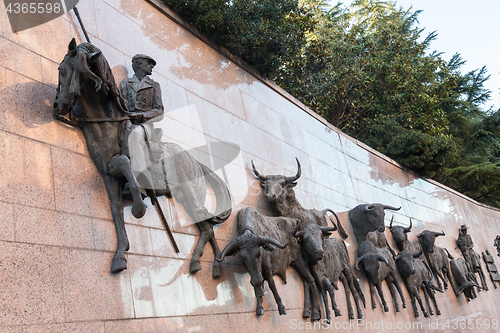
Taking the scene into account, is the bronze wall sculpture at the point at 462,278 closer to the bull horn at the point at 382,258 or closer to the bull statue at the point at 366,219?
the bull statue at the point at 366,219

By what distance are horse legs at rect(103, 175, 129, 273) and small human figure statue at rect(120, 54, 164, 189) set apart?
248mm

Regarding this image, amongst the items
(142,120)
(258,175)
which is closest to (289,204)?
(258,175)

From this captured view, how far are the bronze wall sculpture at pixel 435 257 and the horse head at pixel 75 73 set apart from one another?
1108 centimetres

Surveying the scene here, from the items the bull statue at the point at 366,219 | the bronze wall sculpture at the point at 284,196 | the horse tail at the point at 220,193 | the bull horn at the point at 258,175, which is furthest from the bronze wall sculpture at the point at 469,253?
the horse tail at the point at 220,193

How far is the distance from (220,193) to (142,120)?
1652 millimetres

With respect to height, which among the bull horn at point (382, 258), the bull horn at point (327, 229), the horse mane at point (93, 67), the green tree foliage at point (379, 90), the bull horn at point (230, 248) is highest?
the green tree foliage at point (379, 90)

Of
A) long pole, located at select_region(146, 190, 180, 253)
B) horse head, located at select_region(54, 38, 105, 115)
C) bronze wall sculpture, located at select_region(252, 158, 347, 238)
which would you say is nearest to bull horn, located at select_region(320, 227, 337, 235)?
bronze wall sculpture, located at select_region(252, 158, 347, 238)

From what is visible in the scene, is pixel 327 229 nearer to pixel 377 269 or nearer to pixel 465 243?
Answer: pixel 377 269

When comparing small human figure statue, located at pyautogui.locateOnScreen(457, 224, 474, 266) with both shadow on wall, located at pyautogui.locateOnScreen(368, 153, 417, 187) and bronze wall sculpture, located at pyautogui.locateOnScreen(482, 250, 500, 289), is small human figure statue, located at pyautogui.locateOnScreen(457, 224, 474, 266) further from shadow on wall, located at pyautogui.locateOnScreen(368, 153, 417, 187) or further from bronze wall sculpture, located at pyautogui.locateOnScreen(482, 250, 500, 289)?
shadow on wall, located at pyautogui.locateOnScreen(368, 153, 417, 187)

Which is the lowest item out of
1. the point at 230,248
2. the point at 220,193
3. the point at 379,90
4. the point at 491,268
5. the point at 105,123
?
the point at 491,268

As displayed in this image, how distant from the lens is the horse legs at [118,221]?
13.9 ft

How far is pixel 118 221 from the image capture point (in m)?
4.48

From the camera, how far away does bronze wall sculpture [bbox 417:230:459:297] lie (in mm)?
12797

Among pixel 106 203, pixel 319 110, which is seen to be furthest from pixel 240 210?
pixel 319 110
